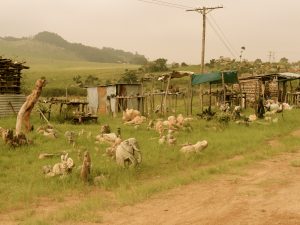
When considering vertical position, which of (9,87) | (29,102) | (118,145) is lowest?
(118,145)

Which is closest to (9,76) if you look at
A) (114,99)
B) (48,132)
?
(114,99)

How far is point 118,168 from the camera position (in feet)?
35.3

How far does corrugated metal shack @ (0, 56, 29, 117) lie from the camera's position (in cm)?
2291

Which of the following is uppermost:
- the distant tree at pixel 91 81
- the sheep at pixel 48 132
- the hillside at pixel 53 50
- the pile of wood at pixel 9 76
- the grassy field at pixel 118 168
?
the hillside at pixel 53 50

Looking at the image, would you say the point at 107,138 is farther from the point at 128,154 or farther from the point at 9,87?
the point at 9,87

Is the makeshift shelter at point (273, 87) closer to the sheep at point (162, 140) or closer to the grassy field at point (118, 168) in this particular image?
the grassy field at point (118, 168)

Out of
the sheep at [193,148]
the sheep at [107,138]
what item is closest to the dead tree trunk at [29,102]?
the sheep at [107,138]

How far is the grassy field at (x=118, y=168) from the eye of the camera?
834cm

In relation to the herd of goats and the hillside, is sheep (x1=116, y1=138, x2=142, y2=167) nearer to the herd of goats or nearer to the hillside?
the herd of goats

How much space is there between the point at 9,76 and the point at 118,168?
47.9 ft

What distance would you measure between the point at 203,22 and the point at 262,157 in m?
17.9

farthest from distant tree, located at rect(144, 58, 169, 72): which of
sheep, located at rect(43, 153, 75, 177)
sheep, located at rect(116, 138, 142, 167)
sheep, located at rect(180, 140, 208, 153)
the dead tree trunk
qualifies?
sheep, located at rect(43, 153, 75, 177)

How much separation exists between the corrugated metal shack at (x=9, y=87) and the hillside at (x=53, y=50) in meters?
101

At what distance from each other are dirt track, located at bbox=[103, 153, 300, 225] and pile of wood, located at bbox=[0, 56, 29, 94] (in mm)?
16122
